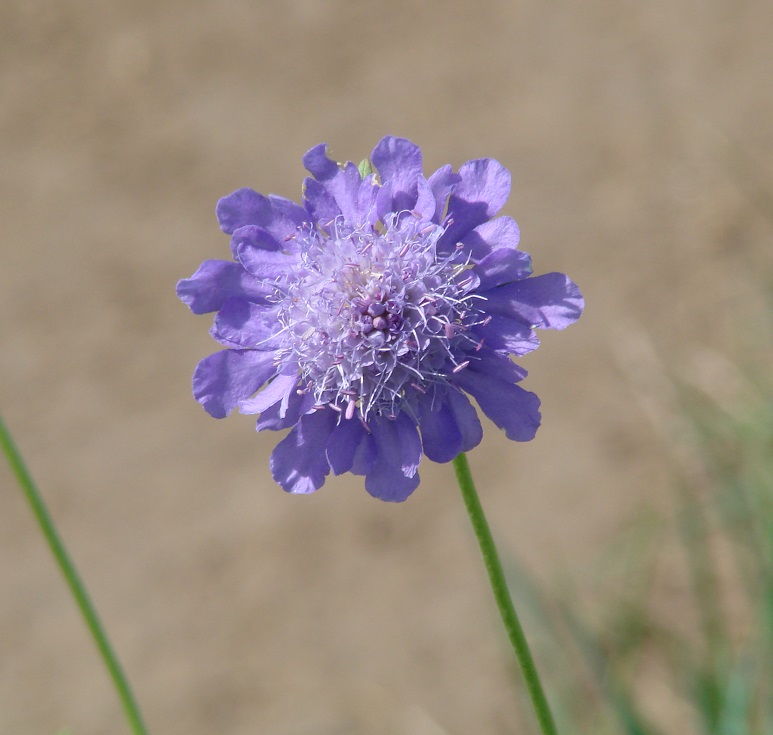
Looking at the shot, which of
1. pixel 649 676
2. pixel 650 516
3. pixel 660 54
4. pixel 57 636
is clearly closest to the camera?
pixel 650 516

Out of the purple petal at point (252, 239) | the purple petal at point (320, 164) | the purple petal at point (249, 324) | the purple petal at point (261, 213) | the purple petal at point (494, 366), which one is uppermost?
the purple petal at point (320, 164)

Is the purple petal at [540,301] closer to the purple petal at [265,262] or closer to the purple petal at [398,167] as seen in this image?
the purple petal at [398,167]

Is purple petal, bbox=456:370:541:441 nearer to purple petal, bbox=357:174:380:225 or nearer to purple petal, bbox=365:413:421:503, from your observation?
purple petal, bbox=365:413:421:503

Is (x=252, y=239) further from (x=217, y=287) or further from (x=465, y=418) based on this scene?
(x=465, y=418)

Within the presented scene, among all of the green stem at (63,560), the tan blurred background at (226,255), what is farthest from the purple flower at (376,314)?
the tan blurred background at (226,255)

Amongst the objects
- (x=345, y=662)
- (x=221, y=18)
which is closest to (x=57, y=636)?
(x=345, y=662)

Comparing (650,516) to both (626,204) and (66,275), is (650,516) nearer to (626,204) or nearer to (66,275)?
(626,204)

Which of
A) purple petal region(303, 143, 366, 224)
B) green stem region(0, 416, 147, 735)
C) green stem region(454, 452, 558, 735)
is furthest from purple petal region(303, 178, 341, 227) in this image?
green stem region(0, 416, 147, 735)
